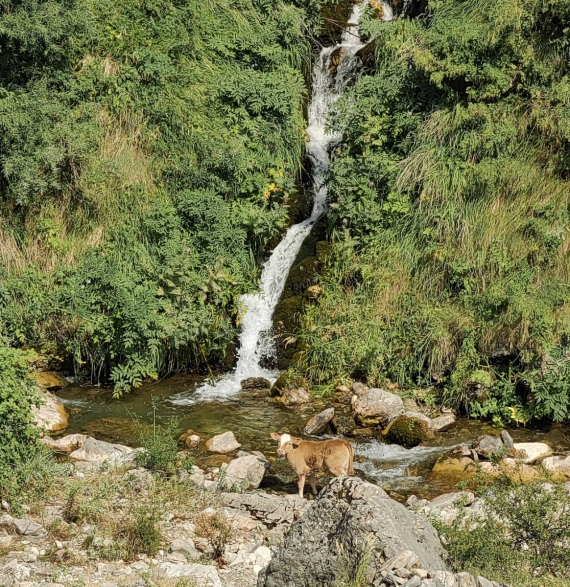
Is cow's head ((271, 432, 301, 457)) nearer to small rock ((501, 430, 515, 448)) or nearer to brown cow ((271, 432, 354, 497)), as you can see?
brown cow ((271, 432, 354, 497))

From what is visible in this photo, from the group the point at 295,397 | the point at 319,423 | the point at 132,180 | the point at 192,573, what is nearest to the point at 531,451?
the point at 319,423

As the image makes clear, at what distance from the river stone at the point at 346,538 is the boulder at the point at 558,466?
3.67 m

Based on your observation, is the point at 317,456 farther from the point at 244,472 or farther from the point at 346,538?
the point at 346,538

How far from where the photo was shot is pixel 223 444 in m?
11.1

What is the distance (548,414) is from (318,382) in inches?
131

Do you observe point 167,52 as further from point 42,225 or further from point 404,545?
point 404,545

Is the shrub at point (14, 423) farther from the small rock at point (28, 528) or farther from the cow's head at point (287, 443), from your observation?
the cow's head at point (287, 443)

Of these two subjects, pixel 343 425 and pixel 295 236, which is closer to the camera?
pixel 343 425

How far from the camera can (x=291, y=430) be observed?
11.7 metres

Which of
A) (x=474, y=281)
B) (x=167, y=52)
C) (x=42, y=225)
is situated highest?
(x=167, y=52)

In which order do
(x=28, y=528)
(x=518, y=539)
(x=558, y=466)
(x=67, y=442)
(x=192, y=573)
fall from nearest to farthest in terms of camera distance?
(x=192, y=573) → (x=518, y=539) → (x=28, y=528) → (x=558, y=466) → (x=67, y=442)

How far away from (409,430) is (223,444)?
2.39 m

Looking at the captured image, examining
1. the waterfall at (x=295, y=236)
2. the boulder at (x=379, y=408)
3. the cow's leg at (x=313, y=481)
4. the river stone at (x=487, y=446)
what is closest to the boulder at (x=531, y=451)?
the river stone at (x=487, y=446)

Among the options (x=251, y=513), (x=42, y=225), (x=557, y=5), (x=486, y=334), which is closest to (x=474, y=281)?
(x=486, y=334)
